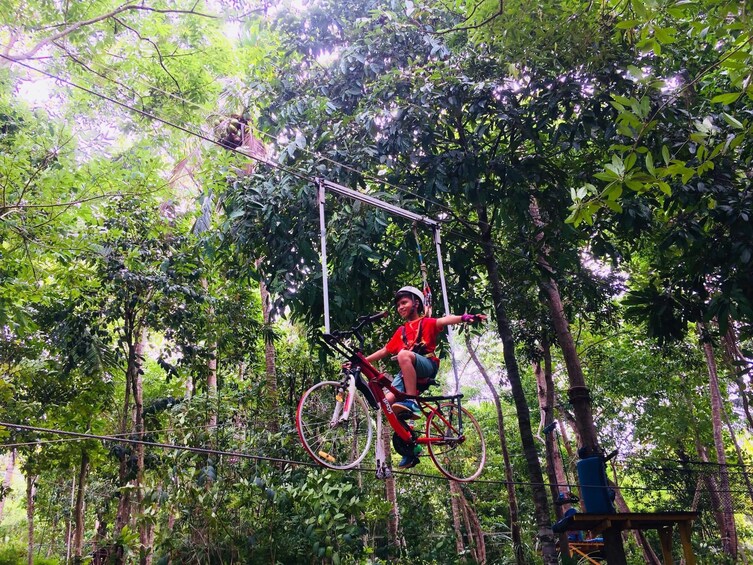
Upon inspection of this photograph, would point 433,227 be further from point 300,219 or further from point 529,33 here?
point 529,33

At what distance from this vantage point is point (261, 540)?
518cm

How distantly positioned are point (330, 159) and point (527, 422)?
9.33ft

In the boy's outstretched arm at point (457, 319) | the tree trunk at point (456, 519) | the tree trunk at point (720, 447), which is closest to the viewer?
the boy's outstretched arm at point (457, 319)

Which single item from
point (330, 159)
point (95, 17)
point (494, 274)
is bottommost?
point (494, 274)

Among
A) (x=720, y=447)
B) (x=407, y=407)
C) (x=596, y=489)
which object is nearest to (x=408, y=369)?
(x=407, y=407)

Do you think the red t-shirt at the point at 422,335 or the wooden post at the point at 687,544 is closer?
the red t-shirt at the point at 422,335

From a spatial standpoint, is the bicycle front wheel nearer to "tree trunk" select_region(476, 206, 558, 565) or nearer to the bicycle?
the bicycle

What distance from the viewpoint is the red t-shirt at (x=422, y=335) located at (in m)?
3.74

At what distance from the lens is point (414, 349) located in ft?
12.2

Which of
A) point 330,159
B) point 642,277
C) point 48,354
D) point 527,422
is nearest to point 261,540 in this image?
point 527,422

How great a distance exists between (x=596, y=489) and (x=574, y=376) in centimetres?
141

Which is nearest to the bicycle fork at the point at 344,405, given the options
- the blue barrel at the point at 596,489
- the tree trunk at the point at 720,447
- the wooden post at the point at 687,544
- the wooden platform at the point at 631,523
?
the wooden platform at the point at 631,523

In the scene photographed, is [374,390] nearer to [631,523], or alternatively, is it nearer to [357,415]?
[357,415]

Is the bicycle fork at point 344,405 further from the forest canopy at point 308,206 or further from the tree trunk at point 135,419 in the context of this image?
the tree trunk at point 135,419
